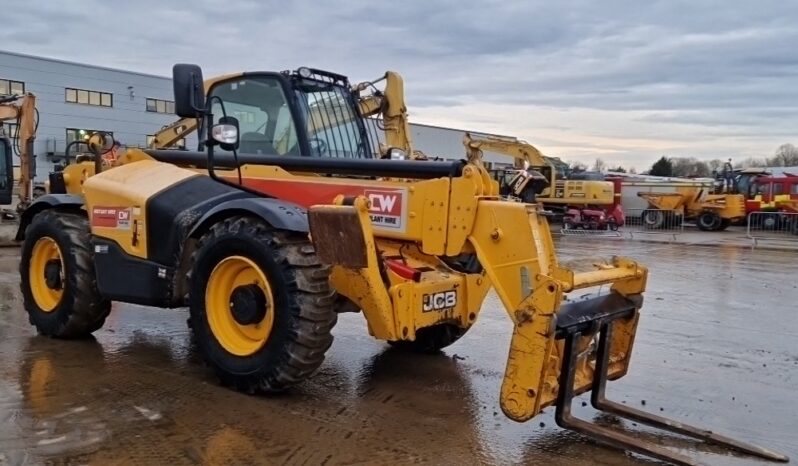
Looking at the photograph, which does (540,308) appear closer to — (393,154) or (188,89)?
(393,154)

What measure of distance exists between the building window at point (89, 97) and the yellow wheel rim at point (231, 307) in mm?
45990

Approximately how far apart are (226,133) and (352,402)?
2.08 m

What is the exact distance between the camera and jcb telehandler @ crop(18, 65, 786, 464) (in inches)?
179

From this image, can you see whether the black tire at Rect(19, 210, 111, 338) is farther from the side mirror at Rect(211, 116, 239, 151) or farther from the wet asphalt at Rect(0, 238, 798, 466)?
the side mirror at Rect(211, 116, 239, 151)

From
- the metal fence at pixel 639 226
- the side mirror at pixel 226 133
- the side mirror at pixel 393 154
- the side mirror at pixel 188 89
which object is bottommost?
the metal fence at pixel 639 226

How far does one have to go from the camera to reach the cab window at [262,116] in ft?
19.8

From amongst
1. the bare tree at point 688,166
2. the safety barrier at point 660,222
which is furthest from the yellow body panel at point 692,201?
the bare tree at point 688,166

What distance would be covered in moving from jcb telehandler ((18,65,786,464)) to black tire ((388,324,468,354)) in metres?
0.02

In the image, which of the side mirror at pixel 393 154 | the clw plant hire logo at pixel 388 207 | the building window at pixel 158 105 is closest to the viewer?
the clw plant hire logo at pixel 388 207

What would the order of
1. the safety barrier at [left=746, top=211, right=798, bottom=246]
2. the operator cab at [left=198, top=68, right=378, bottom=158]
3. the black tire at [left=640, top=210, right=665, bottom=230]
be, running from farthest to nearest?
the black tire at [left=640, top=210, right=665, bottom=230] < the safety barrier at [left=746, top=211, right=798, bottom=246] < the operator cab at [left=198, top=68, right=378, bottom=158]

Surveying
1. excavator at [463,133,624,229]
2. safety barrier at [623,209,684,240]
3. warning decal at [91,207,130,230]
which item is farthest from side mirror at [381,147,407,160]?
safety barrier at [623,209,684,240]

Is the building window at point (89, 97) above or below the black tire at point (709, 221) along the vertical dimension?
above

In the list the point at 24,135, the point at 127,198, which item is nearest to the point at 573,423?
the point at 127,198

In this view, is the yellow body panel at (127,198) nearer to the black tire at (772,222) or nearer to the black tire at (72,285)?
the black tire at (72,285)
